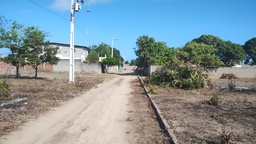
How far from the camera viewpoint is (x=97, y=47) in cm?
11294

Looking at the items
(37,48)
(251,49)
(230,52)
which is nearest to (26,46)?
(37,48)

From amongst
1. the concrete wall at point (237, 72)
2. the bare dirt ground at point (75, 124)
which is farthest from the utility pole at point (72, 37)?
the concrete wall at point (237, 72)

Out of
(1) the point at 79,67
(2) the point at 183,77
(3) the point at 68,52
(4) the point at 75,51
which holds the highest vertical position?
(4) the point at 75,51

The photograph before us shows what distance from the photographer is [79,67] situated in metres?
57.9

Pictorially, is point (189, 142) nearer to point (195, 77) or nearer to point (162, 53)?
point (195, 77)

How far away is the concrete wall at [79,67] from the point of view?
5519 cm

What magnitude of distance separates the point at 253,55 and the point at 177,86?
70118 mm

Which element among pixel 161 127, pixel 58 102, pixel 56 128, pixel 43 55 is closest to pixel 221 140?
pixel 161 127

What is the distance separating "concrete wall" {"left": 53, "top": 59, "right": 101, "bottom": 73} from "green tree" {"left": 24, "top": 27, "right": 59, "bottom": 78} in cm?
2545

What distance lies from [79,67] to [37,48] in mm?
29089

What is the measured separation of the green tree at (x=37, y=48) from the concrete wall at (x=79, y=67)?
25451mm

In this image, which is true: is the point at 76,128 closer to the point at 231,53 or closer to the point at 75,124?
the point at 75,124

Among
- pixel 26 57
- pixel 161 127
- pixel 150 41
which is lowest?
pixel 161 127

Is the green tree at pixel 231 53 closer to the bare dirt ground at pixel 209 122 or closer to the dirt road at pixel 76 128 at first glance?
the bare dirt ground at pixel 209 122
